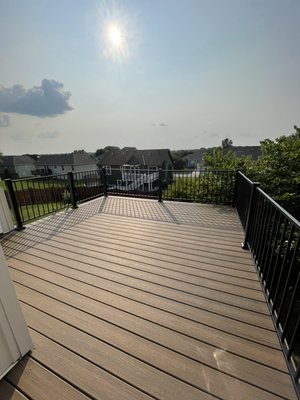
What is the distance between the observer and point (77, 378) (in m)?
1.12

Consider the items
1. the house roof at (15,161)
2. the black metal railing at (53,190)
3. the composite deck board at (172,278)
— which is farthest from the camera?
the house roof at (15,161)

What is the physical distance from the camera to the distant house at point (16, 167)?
→ 36062mm

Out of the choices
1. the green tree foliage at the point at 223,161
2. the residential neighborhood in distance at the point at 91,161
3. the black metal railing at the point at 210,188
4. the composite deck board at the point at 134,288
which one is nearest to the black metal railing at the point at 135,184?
the black metal railing at the point at 210,188

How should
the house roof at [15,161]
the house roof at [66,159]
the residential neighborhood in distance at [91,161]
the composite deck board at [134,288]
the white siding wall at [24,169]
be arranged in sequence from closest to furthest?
the composite deck board at [134,288], the residential neighborhood in distance at [91,161], the house roof at [66,159], the house roof at [15,161], the white siding wall at [24,169]

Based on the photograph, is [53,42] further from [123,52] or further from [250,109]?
[250,109]

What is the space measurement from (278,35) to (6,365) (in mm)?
6819

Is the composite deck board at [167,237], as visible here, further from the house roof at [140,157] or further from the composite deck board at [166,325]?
the house roof at [140,157]

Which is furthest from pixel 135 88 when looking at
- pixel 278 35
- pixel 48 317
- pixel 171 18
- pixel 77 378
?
pixel 77 378

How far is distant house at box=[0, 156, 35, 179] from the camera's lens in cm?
3606

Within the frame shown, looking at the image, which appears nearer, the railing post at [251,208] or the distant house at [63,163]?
the railing post at [251,208]

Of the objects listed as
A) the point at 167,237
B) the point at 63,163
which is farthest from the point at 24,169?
the point at 167,237

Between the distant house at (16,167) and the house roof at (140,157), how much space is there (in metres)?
21.5

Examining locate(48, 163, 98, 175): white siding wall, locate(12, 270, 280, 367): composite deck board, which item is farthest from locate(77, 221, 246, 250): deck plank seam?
locate(48, 163, 98, 175): white siding wall

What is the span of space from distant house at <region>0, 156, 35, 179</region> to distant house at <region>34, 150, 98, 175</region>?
2.18m
